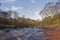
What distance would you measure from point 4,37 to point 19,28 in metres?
0.29

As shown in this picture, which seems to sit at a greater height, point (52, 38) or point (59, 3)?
point (59, 3)

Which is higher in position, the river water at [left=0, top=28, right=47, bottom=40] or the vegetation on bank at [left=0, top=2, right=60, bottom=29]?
the vegetation on bank at [left=0, top=2, right=60, bottom=29]

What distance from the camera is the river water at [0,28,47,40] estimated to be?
7.85ft

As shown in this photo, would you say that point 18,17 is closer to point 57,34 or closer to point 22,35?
point 22,35

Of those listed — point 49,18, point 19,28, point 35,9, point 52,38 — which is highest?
point 35,9

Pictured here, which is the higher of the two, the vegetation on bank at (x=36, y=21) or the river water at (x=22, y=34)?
the vegetation on bank at (x=36, y=21)

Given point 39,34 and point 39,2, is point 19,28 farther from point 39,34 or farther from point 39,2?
point 39,2

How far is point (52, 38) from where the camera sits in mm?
2359

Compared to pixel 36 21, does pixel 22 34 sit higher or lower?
lower

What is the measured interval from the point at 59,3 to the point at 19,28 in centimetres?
80

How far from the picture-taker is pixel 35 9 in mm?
2486

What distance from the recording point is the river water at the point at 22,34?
239cm

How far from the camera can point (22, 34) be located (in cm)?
241

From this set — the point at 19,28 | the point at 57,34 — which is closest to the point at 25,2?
the point at 19,28
